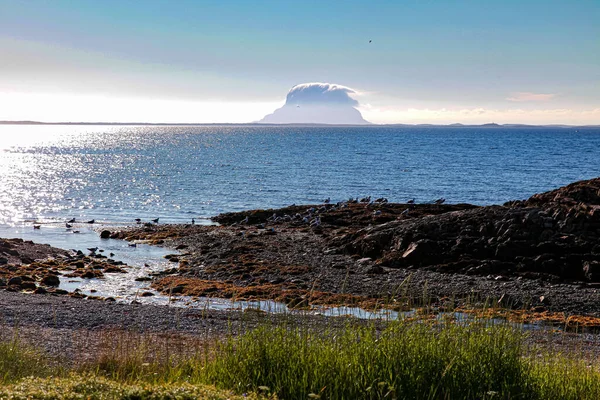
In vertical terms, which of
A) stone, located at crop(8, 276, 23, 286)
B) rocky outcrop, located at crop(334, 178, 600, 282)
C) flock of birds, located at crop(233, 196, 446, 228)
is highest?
rocky outcrop, located at crop(334, 178, 600, 282)

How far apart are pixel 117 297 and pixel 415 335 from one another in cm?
1553

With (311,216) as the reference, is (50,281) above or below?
below

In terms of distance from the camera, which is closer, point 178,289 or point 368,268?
point 178,289

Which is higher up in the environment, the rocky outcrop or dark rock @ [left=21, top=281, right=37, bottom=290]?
the rocky outcrop

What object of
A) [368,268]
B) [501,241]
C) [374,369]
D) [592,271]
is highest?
[374,369]

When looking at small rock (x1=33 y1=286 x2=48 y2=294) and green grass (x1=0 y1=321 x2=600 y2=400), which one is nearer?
green grass (x1=0 y1=321 x2=600 y2=400)

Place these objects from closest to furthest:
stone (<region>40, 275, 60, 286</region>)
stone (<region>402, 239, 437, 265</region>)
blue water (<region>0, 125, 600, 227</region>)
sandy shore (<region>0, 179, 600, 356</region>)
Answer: sandy shore (<region>0, 179, 600, 356</region>) < stone (<region>40, 275, 60, 286</region>) < stone (<region>402, 239, 437, 265</region>) < blue water (<region>0, 125, 600, 227</region>)

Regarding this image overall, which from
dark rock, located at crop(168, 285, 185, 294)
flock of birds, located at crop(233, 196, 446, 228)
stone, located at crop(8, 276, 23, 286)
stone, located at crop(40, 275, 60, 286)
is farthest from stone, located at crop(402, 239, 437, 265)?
stone, located at crop(8, 276, 23, 286)

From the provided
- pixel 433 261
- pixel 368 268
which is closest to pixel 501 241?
pixel 433 261

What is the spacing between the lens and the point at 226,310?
19703 mm

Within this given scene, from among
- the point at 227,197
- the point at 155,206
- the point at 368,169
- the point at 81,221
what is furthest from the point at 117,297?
the point at 368,169

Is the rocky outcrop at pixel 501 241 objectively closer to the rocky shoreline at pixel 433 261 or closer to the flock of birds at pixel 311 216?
the rocky shoreline at pixel 433 261

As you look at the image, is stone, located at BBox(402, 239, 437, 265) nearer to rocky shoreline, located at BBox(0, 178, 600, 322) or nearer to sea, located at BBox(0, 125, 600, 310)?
rocky shoreline, located at BBox(0, 178, 600, 322)

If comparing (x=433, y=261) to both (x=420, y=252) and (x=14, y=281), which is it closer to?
(x=420, y=252)
